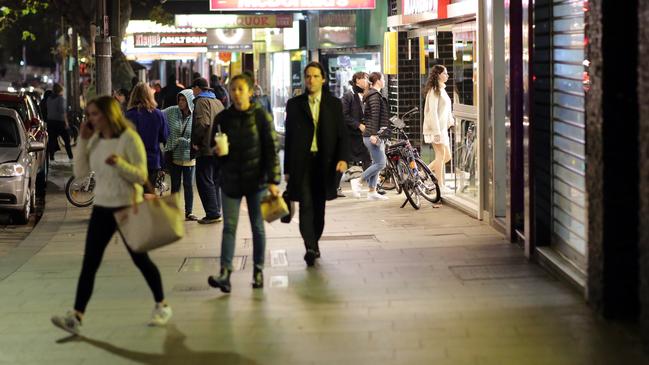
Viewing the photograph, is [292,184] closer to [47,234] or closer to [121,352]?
[121,352]

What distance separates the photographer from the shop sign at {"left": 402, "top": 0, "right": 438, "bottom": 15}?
593 inches

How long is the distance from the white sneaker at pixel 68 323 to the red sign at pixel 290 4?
11.1 meters

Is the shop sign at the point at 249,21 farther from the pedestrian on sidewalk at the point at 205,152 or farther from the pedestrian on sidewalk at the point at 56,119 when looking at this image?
the pedestrian on sidewalk at the point at 205,152

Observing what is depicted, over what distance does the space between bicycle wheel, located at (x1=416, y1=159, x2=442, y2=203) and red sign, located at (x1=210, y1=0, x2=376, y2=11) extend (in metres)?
4.24


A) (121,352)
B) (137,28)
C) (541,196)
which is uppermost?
(137,28)

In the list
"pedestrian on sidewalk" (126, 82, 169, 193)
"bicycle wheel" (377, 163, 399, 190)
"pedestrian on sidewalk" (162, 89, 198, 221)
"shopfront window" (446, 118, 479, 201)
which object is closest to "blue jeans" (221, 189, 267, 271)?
"pedestrian on sidewalk" (126, 82, 169, 193)

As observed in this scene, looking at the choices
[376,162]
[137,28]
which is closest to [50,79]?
[137,28]

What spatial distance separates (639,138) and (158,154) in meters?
7.32

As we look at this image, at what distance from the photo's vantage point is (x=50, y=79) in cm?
9025

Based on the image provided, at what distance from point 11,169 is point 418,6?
5734 millimetres

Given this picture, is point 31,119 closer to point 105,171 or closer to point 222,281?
point 222,281

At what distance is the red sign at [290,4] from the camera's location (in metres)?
18.5

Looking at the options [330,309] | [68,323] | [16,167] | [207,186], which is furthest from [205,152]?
[68,323]

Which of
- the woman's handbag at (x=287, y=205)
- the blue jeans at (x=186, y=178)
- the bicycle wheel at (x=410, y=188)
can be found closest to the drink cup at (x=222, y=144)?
the woman's handbag at (x=287, y=205)
